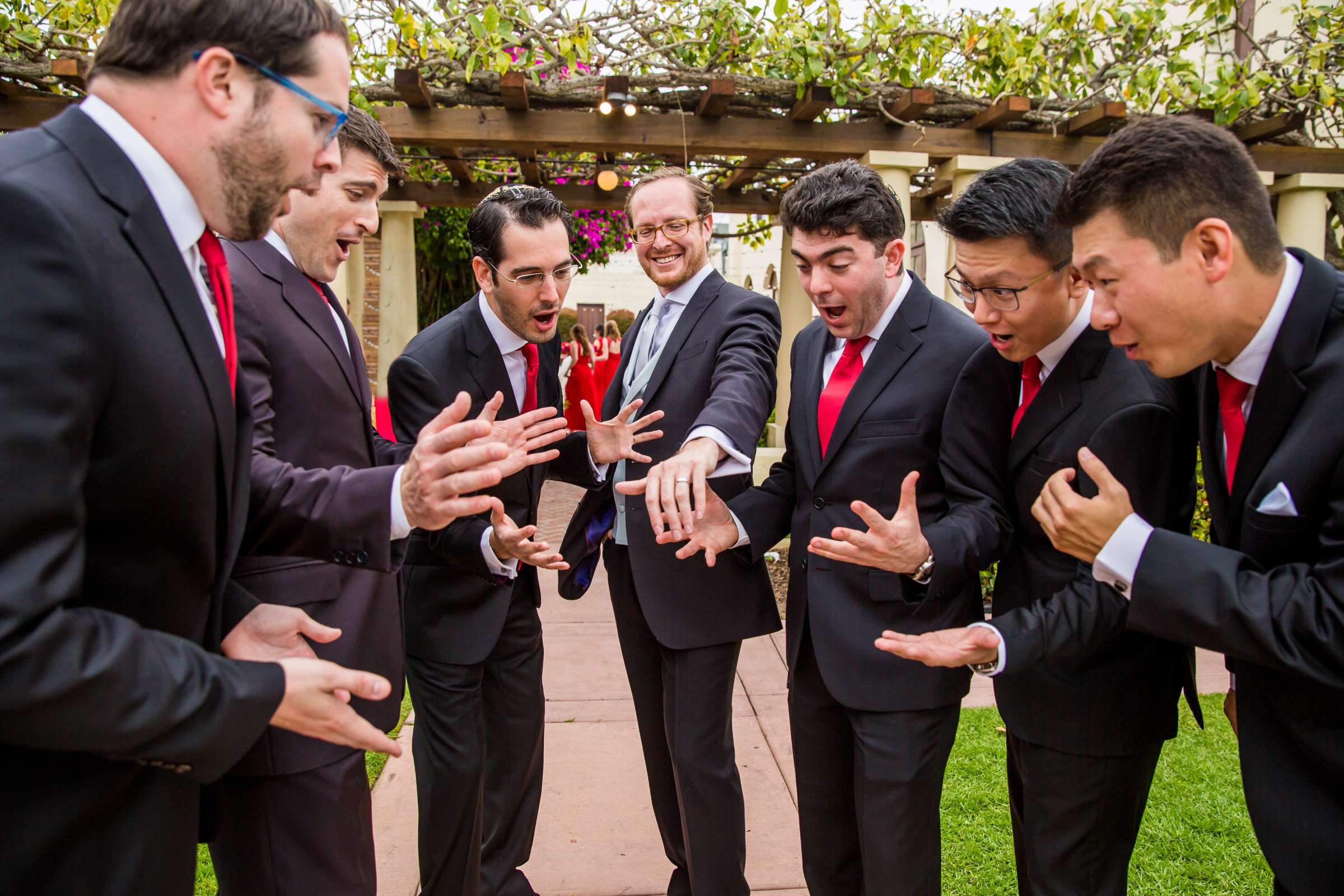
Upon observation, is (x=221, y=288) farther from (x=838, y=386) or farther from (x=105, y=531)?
(x=838, y=386)

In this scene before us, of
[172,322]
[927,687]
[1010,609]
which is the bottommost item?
[927,687]

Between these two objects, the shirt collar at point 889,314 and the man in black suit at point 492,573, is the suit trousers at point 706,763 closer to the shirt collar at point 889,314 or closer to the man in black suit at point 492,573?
the man in black suit at point 492,573

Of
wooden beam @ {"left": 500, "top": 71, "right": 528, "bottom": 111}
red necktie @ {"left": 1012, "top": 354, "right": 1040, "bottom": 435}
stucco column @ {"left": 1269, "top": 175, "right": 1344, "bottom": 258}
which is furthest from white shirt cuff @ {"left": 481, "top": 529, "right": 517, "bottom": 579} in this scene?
stucco column @ {"left": 1269, "top": 175, "right": 1344, "bottom": 258}

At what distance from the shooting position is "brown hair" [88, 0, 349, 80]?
1380 mm

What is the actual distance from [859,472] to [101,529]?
1.82m

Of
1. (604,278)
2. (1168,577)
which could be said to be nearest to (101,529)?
(1168,577)

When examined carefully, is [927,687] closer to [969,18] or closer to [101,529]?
[101,529]

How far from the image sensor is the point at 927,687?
250cm

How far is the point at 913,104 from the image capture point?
677cm

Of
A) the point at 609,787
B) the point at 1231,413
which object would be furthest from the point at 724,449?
the point at 609,787

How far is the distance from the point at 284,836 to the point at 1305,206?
9.04 meters

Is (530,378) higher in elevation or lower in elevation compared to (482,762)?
higher

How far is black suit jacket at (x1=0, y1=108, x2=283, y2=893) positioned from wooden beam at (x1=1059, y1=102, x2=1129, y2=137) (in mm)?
6972

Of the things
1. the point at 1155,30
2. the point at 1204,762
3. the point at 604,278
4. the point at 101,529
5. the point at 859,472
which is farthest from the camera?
the point at 604,278
